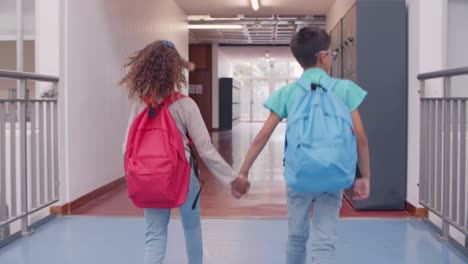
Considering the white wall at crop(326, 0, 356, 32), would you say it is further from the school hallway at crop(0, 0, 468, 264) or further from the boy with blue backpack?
the boy with blue backpack

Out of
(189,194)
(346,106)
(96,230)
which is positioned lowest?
(96,230)

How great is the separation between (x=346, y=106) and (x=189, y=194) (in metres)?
0.79

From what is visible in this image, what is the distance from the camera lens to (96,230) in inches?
154

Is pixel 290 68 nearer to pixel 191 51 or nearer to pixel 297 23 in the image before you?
pixel 191 51

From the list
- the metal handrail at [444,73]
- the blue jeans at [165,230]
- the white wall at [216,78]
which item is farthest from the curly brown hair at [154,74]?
the white wall at [216,78]

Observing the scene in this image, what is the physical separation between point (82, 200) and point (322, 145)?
3.45m

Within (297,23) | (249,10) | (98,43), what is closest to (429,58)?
(98,43)

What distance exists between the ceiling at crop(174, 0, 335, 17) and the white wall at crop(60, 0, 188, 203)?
112 inches

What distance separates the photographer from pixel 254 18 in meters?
12.3

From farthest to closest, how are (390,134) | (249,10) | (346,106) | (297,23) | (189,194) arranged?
(297,23) → (249,10) → (390,134) → (189,194) → (346,106)

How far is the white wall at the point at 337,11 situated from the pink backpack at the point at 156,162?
5.33 metres

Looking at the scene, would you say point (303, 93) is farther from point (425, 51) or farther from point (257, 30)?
point (257, 30)

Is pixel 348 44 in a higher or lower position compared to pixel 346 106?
higher

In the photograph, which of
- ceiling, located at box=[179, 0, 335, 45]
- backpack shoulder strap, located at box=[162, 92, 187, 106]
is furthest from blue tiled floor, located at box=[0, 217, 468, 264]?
ceiling, located at box=[179, 0, 335, 45]
